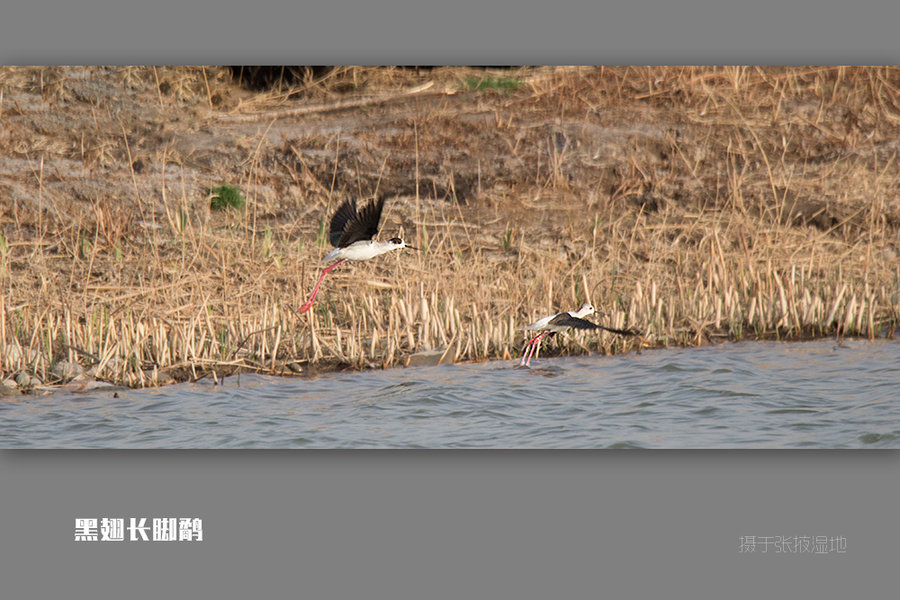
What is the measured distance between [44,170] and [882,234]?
352cm

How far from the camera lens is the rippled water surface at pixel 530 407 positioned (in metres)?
4.21

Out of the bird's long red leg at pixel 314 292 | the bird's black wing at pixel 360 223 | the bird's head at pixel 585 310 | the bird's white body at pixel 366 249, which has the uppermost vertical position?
the bird's black wing at pixel 360 223

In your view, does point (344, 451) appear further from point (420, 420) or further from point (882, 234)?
point (882, 234)

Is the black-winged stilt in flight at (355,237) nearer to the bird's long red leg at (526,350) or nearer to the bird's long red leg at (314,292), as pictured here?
the bird's long red leg at (314,292)

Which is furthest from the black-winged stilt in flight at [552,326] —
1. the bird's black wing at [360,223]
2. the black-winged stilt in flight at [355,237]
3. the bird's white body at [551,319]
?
the bird's black wing at [360,223]

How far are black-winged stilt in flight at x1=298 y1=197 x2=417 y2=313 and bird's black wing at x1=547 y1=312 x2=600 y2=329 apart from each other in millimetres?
688

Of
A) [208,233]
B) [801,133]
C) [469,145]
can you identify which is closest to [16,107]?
[208,233]

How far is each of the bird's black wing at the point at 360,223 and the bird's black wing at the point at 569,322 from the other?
0.85 metres

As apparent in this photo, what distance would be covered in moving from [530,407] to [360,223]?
107 centimetres

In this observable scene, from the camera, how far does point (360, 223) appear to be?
464 cm

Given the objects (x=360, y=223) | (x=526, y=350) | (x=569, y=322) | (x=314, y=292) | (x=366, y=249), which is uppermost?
(x=360, y=223)

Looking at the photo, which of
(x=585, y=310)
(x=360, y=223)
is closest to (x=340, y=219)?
(x=360, y=223)

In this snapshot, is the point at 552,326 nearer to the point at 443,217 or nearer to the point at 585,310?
the point at 585,310

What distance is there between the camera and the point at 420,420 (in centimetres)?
430
